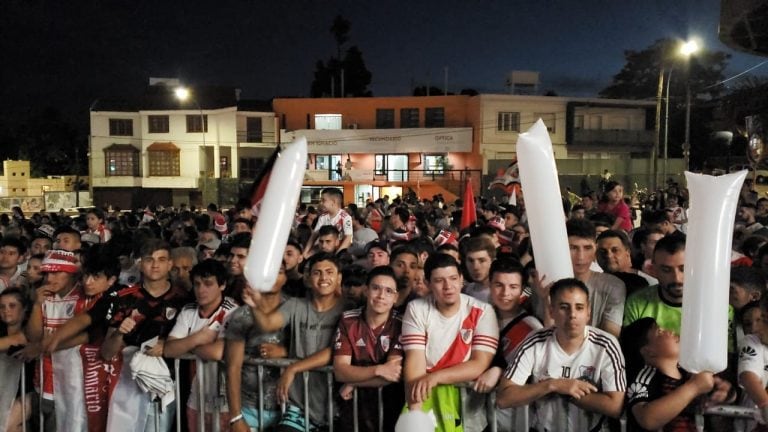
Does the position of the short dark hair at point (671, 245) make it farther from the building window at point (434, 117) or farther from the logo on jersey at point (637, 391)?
the building window at point (434, 117)

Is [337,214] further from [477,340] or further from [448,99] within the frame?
[448,99]

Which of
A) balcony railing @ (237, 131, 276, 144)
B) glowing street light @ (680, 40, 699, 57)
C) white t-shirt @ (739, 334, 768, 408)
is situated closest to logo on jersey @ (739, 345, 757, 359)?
white t-shirt @ (739, 334, 768, 408)

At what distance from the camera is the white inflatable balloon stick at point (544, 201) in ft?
11.0

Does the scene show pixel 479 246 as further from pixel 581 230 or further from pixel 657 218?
pixel 657 218

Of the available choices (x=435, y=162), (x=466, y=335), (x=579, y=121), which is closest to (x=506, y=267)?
(x=466, y=335)

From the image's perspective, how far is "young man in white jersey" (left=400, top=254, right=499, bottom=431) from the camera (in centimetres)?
351

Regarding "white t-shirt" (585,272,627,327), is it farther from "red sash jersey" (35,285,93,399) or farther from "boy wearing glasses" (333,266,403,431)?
"red sash jersey" (35,285,93,399)

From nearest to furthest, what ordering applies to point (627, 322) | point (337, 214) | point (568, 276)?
point (568, 276)
point (627, 322)
point (337, 214)

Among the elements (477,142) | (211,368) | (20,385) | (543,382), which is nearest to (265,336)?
(211,368)

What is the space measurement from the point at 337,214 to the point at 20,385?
4.58 metres

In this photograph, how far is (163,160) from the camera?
4384 cm

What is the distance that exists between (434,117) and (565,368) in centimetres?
3796

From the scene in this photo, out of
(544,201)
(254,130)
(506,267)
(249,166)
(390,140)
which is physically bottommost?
(506,267)

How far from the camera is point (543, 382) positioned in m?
3.25
